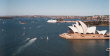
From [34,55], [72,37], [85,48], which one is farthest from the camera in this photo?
[72,37]

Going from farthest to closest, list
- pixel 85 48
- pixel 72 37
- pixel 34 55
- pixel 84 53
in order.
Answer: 1. pixel 72 37
2. pixel 85 48
3. pixel 84 53
4. pixel 34 55

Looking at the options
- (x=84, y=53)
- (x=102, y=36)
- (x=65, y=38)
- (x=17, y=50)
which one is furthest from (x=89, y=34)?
(x=17, y=50)

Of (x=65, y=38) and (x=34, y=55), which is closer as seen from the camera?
(x=34, y=55)

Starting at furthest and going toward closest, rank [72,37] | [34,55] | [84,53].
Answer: [72,37] < [84,53] < [34,55]

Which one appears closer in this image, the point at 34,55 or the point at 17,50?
the point at 34,55

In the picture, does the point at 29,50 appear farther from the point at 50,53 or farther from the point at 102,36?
the point at 102,36

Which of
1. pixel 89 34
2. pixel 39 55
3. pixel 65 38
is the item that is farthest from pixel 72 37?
pixel 39 55

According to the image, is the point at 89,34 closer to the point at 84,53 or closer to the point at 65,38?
the point at 65,38

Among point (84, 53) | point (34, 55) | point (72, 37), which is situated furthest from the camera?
point (72, 37)

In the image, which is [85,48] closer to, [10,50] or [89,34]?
[10,50]
